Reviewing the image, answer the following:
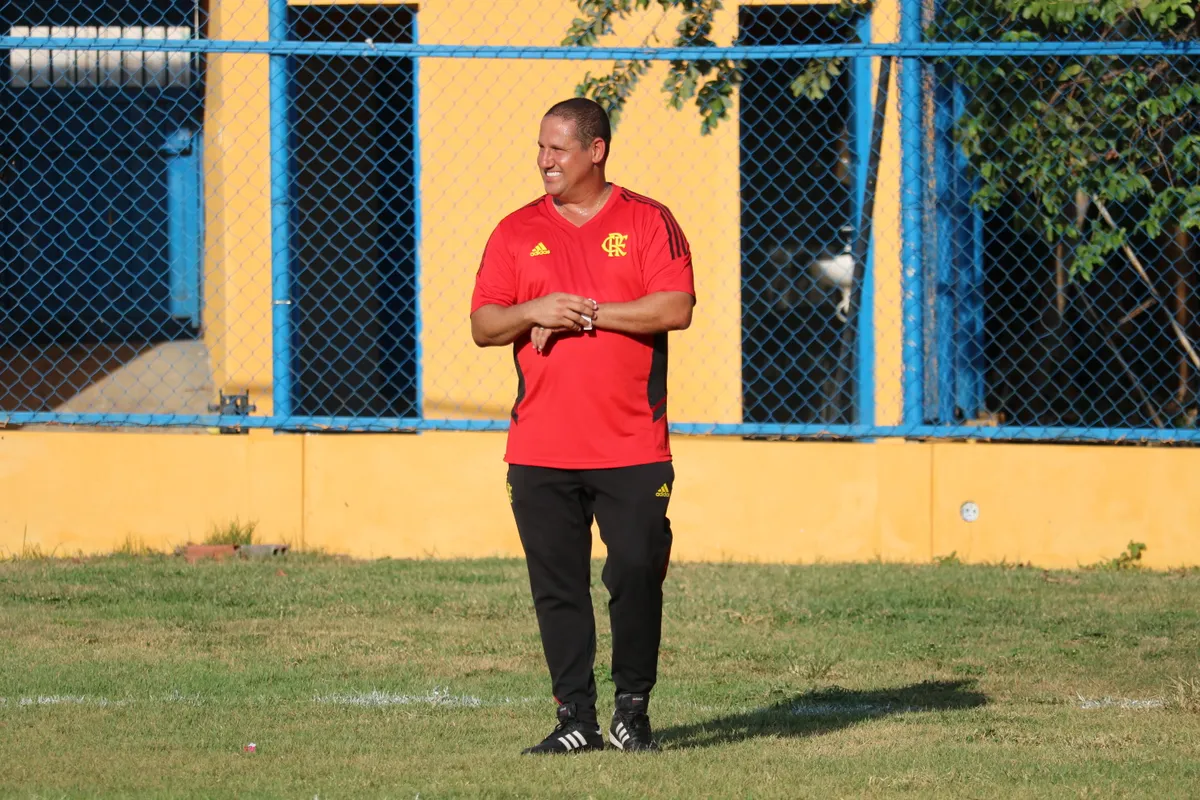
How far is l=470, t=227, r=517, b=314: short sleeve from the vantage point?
474 centimetres

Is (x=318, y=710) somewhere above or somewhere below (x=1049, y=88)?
below

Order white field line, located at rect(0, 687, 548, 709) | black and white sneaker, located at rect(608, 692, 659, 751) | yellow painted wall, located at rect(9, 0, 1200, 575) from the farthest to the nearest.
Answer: yellow painted wall, located at rect(9, 0, 1200, 575) < white field line, located at rect(0, 687, 548, 709) < black and white sneaker, located at rect(608, 692, 659, 751)

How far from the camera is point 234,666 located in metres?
6.05

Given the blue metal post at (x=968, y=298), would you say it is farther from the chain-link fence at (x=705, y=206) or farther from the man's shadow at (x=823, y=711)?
the man's shadow at (x=823, y=711)

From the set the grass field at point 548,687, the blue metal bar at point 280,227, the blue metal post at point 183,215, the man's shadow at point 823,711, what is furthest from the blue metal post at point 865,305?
the blue metal post at point 183,215

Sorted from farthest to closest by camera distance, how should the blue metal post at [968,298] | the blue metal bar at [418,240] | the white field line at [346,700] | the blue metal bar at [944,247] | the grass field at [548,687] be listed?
the blue metal bar at [418,240]
the blue metal post at [968,298]
the blue metal bar at [944,247]
the white field line at [346,700]
the grass field at [548,687]

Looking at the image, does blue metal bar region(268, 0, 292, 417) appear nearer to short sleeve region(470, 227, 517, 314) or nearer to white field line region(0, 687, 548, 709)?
white field line region(0, 687, 548, 709)

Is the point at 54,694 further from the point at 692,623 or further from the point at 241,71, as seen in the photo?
the point at 241,71

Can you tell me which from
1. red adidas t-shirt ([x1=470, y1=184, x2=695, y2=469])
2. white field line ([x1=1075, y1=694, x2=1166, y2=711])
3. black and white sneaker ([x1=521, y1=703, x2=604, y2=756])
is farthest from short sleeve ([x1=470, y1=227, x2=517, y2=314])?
white field line ([x1=1075, y1=694, x2=1166, y2=711])

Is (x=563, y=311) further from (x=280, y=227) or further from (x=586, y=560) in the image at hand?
(x=280, y=227)

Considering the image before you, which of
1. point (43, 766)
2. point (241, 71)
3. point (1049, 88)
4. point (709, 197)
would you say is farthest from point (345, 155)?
point (43, 766)

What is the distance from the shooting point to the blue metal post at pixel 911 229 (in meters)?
8.15

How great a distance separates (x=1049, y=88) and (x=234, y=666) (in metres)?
5.08

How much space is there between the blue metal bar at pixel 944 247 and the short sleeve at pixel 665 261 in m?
3.92
